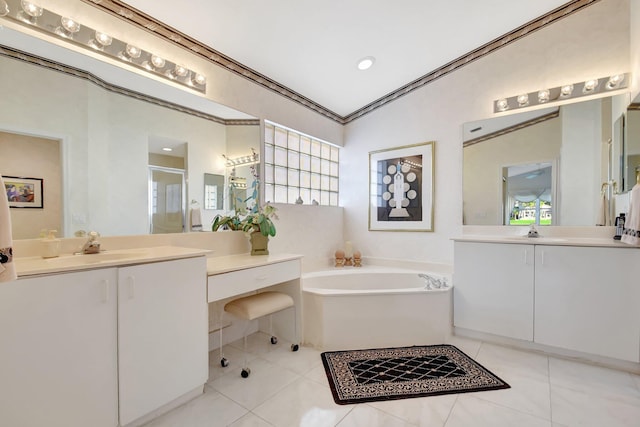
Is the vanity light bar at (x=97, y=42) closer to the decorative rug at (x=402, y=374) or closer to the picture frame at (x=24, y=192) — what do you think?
the picture frame at (x=24, y=192)

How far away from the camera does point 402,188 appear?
3.29 m

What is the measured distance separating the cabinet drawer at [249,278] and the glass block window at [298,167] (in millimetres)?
835

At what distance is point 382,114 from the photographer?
11.2 ft

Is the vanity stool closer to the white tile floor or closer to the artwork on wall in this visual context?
the white tile floor

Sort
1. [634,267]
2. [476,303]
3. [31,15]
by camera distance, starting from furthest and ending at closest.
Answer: [476,303], [634,267], [31,15]

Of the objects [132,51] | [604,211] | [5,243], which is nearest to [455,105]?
[604,211]

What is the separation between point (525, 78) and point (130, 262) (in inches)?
137

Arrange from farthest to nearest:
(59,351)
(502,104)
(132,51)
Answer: (502,104) < (132,51) < (59,351)

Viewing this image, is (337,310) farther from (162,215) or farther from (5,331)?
(5,331)

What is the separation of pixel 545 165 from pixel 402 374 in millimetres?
2226

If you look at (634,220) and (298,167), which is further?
(298,167)

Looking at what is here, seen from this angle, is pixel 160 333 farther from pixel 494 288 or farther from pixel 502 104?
pixel 502 104

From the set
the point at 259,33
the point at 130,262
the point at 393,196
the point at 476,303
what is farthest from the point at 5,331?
the point at 393,196

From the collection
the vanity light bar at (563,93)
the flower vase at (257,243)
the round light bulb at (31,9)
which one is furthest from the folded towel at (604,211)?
the round light bulb at (31,9)
